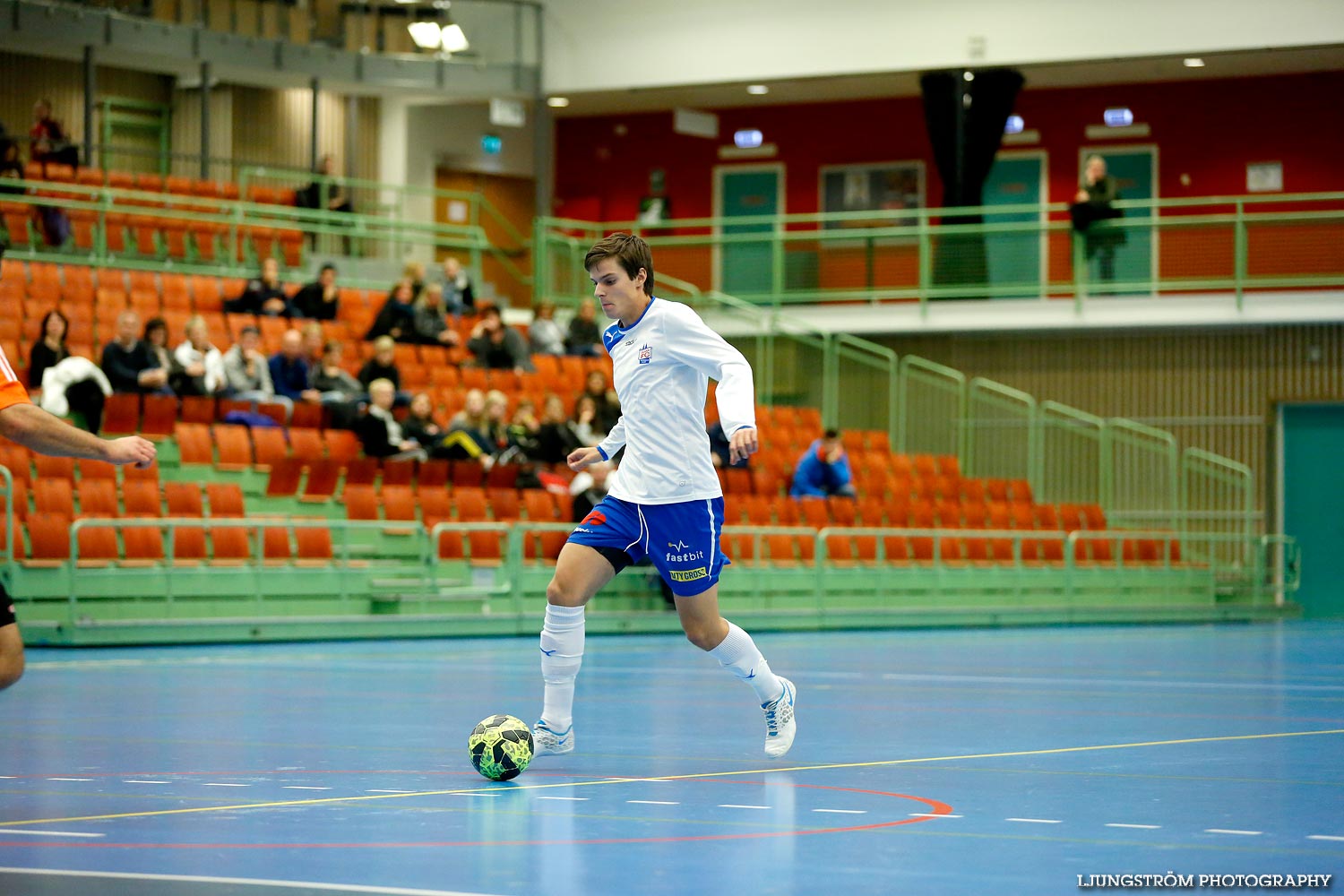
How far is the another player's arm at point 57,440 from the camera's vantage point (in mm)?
5203

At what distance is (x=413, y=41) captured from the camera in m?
28.1

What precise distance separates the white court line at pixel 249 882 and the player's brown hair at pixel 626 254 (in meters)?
3.18

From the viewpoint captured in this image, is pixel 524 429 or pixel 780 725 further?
pixel 524 429

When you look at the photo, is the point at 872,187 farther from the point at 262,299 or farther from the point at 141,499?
the point at 141,499

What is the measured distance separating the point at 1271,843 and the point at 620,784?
2372mm

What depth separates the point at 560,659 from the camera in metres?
7.02

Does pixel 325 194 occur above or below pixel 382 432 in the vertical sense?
above

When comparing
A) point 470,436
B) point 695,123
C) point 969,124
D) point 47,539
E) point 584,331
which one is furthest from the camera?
point 695,123

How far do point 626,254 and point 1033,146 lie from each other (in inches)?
999

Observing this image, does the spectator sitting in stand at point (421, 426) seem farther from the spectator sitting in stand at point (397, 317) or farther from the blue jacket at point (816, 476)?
the blue jacket at point (816, 476)

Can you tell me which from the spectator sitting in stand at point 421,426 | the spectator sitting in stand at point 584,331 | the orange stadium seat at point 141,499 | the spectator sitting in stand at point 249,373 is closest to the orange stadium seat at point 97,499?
the orange stadium seat at point 141,499

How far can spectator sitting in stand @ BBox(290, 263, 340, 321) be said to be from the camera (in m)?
21.0

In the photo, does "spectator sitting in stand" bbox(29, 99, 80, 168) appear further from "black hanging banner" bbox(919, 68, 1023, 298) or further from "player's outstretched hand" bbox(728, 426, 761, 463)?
"player's outstretched hand" bbox(728, 426, 761, 463)

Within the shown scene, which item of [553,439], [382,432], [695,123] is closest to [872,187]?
[695,123]
